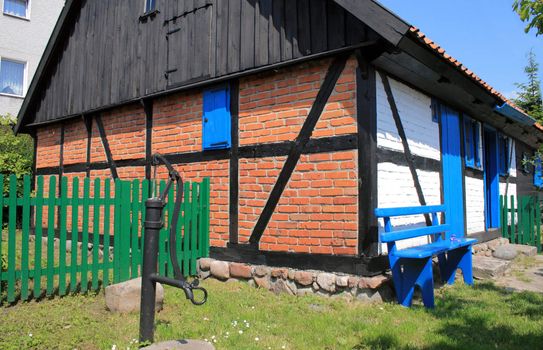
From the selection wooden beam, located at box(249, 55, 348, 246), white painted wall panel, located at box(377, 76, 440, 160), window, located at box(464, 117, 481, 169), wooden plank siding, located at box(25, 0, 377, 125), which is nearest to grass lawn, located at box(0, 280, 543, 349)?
wooden beam, located at box(249, 55, 348, 246)

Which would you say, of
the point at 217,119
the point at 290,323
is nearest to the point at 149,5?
the point at 217,119

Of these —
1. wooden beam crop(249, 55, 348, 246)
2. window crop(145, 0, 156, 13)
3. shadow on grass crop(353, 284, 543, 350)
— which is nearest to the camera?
shadow on grass crop(353, 284, 543, 350)

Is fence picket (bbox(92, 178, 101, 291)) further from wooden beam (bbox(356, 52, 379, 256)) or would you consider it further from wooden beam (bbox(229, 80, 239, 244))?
wooden beam (bbox(356, 52, 379, 256))

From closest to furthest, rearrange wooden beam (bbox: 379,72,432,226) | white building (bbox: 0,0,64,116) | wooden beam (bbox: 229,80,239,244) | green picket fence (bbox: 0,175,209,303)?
green picket fence (bbox: 0,175,209,303), wooden beam (bbox: 379,72,432,226), wooden beam (bbox: 229,80,239,244), white building (bbox: 0,0,64,116)

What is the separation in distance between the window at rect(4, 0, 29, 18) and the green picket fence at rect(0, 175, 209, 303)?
12.9 m

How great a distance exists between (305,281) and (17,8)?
653 inches

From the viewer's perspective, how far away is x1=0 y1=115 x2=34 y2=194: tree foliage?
36.6 ft

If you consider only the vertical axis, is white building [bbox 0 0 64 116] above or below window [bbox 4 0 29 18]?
below

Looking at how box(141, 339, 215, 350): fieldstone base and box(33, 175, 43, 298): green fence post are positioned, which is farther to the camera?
box(33, 175, 43, 298): green fence post

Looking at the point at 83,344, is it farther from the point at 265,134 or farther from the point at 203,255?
the point at 265,134

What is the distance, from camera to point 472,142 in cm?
844

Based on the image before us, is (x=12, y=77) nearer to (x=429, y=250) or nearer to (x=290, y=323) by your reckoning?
(x=290, y=323)

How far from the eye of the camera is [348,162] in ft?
15.9

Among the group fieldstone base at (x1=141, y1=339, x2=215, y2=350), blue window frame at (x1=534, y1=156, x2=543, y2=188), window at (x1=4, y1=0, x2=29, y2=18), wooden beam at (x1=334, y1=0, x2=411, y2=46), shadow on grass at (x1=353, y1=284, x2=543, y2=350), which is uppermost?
window at (x1=4, y1=0, x2=29, y2=18)
